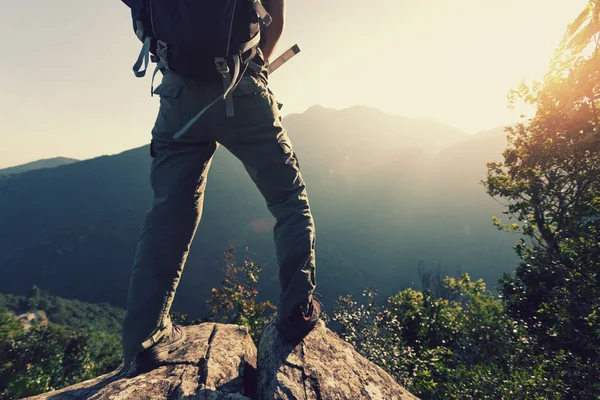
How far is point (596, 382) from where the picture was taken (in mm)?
2115

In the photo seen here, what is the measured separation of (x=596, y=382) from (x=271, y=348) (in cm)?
232

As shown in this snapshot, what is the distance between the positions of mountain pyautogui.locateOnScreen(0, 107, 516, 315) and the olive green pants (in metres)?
80.1

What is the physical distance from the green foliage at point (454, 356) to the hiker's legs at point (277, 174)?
1793mm

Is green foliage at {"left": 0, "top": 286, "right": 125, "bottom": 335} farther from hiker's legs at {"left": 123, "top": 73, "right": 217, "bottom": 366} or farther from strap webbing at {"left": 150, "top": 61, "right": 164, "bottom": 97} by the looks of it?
strap webbing at {"left": 150, "top": 61, "right": 164, "bottom": 97}

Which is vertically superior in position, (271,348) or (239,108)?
(239,108)

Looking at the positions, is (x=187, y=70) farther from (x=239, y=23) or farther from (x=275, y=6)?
(x=275, y=6)

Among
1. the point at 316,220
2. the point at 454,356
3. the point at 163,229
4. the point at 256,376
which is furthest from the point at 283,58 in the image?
the point at 316,220

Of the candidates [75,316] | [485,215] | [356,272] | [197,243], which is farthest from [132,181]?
[485,215]

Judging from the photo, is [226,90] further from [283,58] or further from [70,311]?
[70,311]

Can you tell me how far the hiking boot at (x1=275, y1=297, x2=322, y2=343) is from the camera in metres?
1.82

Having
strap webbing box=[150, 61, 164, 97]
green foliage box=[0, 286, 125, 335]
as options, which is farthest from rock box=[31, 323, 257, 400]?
green foliage box=[0, 286, 125, 335]

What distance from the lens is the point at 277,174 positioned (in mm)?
1771

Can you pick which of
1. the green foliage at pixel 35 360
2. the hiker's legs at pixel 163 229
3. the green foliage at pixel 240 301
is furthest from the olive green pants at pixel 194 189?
the green foliage at pixel 240 301

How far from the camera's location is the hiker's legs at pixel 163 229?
1.67 m
